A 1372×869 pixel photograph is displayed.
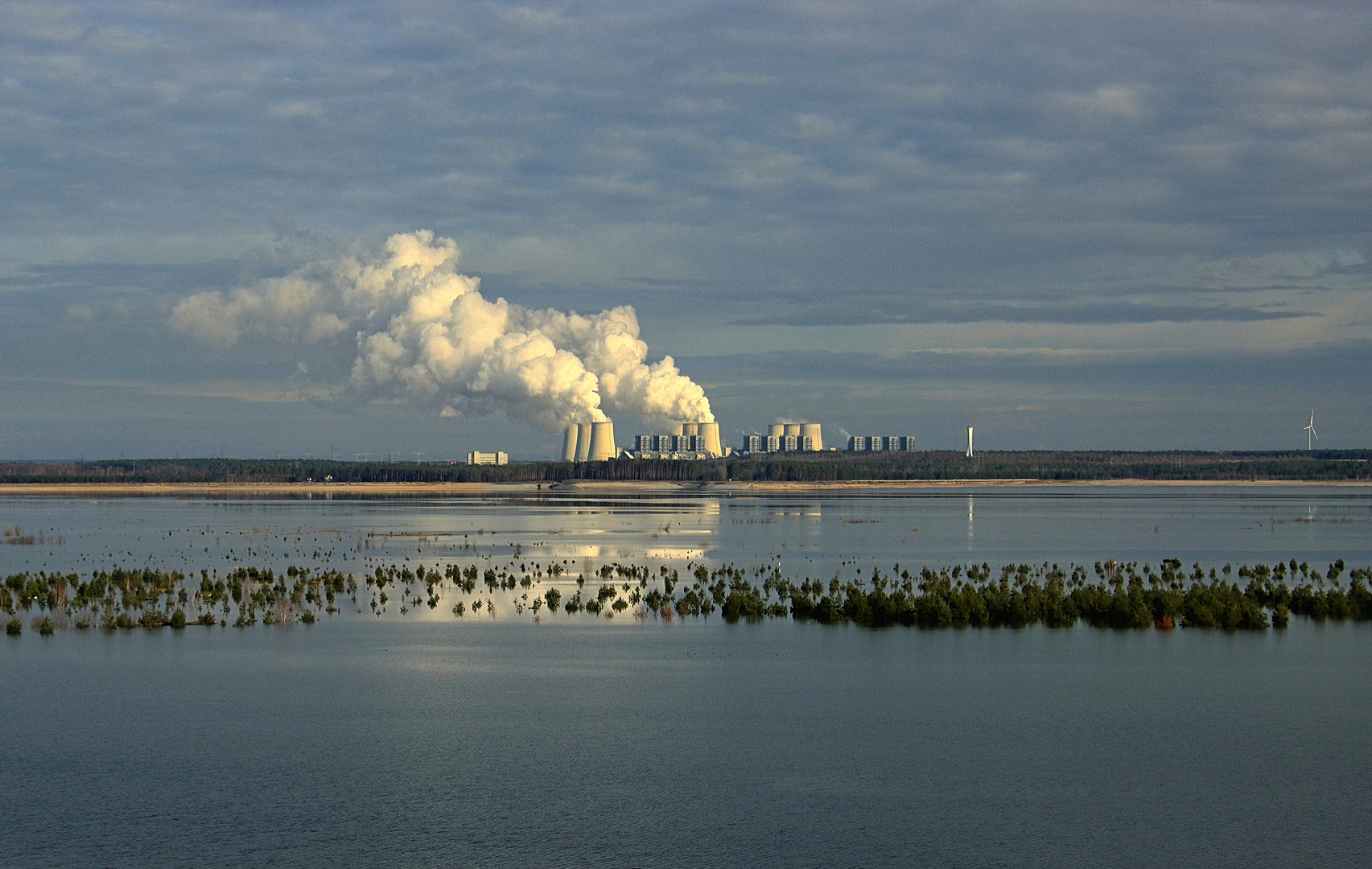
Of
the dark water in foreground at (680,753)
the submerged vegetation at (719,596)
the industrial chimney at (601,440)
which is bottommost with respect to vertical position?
the dark water in foreground at (680,753)

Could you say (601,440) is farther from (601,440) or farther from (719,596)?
(719,596)

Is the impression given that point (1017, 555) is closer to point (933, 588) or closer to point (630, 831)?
point (933, 588)

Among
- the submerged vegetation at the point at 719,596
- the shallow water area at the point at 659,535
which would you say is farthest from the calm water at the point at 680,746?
the shallow water area at the point at 659,535

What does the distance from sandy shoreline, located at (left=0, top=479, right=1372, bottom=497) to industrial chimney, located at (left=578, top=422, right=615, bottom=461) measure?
19.1 ft

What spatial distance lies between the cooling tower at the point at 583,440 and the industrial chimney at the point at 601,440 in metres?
0.60

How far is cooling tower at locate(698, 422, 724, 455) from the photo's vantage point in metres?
151

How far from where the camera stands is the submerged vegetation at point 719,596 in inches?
1043

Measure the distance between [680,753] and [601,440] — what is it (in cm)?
11106

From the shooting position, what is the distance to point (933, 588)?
98.9ft

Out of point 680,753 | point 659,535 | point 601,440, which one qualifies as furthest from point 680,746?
point 601,440

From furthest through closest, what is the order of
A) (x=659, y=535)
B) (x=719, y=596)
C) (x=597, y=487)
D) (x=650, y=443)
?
(x=650, y=443)
(x=597, y=487)
(x=659, y=535)
(x=719, y=596)

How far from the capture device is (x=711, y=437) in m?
153

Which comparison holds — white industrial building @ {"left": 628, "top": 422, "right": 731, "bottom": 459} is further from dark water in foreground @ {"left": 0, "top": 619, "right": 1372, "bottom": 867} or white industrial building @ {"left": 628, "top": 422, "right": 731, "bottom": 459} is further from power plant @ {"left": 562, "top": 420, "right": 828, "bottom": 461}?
dark water in foreground @ {"left": 0, "top": 619, "right": 1372, "bottom": 867}

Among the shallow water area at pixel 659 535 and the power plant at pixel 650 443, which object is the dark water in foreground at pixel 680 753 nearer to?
the shallow water area at pixel 659 535
